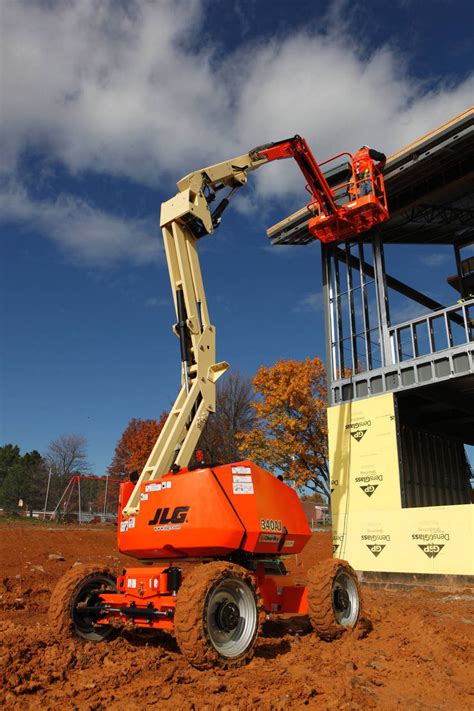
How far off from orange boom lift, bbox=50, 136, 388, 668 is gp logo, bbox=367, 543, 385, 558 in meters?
8.00

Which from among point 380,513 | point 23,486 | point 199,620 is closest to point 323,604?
point 199,620

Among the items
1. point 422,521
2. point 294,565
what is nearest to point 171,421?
point 422,521

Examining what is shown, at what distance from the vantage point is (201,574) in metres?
5.84

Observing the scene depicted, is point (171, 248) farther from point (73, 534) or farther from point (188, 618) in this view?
point (73, 534)

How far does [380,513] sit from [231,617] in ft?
35.6

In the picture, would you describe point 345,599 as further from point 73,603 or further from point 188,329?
point 188,329

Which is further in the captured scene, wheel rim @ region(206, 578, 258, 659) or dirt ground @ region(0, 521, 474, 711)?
wheel rim @ region(206, 578, 258, 659)

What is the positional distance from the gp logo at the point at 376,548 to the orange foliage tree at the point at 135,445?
25930 mm

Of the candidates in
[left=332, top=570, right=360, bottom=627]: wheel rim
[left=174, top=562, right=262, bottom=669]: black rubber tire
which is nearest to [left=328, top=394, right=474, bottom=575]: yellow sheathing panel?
A: [left=332, top=570, right=360, bottom=627]: wheel rim

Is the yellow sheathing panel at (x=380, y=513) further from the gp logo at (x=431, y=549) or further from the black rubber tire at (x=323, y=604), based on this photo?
the black rubber tire at (x=323, y=604)

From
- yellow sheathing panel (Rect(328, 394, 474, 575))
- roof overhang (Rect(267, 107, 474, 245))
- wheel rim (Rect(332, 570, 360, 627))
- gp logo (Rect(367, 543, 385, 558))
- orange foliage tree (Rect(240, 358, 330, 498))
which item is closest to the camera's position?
wheel rim (Rect(332, 570, 360, 627))

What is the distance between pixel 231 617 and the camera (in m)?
6.00

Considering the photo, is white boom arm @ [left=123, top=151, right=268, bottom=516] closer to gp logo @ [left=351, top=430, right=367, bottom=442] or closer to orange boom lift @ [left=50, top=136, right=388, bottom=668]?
orange boom lift @ [left=50, top=136, right=388, bottom=668]

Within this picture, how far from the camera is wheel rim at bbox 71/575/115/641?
22.6ft
